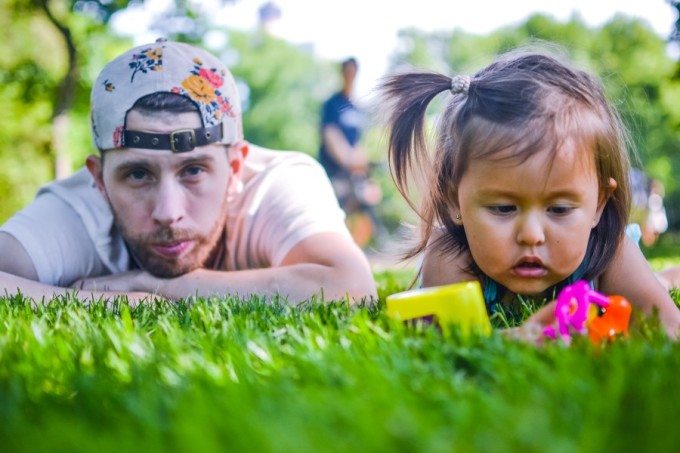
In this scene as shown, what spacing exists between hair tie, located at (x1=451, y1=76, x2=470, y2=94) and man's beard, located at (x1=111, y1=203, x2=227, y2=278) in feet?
4.06

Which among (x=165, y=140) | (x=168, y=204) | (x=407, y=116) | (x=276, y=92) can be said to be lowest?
(x=276, y=92)

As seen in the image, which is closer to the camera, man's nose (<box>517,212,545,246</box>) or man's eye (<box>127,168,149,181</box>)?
man's nose (<box>517,212,545,246</box>)

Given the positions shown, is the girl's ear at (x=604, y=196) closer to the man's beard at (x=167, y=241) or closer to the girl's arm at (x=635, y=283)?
the girl's arm at (x=635, y=283)

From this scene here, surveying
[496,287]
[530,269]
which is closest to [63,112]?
[496,287]

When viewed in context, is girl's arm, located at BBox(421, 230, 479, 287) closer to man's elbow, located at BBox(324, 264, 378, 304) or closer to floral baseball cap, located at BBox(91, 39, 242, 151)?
man's elbow, located at BBox(324, 264, 378, 304)

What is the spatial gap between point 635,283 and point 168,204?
194 cm

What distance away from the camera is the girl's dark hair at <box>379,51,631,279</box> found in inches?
120

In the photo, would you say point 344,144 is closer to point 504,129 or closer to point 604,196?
point 604,196

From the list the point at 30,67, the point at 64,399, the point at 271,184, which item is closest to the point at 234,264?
the point at 271,184

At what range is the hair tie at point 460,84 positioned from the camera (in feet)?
11.2

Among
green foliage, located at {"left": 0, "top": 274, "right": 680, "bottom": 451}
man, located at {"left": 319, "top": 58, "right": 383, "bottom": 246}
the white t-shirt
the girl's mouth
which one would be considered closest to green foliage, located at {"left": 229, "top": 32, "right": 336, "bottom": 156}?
man, located at {"left": 319, "top": 58, "right": 383, "bottom": 246}

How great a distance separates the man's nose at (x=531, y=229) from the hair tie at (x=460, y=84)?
27.5 inches

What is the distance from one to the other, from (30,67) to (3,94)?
1646 millimetres

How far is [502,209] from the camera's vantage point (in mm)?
3027
